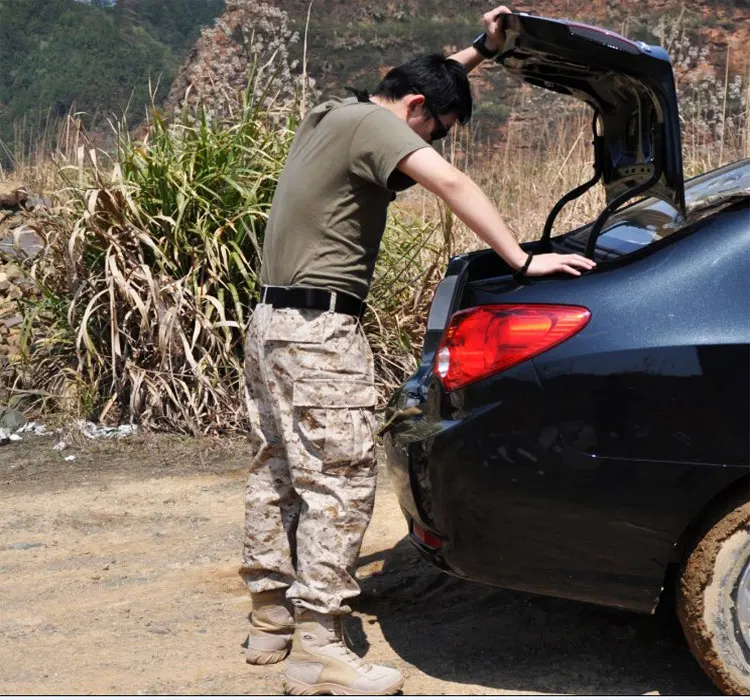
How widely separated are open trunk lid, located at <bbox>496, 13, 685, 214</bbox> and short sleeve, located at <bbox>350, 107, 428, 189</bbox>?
0.44m

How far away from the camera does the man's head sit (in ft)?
11.3

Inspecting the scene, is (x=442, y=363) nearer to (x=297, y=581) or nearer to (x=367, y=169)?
(x=367, y=169)

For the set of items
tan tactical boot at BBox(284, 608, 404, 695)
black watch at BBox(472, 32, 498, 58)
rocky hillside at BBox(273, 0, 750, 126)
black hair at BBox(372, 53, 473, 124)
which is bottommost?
tan tactical boot at BBox(284, 608, 404, 695)

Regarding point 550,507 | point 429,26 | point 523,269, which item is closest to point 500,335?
point 523,269

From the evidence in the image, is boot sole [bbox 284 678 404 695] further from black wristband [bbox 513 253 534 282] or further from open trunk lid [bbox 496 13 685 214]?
open trunk lid [bbox 496 13 685 214]

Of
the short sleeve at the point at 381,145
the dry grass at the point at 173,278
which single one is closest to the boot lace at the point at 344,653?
the short sleeve at the point at 381,145

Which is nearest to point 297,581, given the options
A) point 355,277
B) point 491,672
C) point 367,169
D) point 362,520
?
point 362,520

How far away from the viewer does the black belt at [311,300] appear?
11.4ft

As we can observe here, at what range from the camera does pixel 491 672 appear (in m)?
3.59

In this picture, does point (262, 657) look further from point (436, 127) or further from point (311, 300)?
point (436, 127)

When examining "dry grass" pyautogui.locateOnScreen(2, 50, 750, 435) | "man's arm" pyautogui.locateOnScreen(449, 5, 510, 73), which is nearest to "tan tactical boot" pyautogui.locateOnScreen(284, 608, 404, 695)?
"man's arm" pyautogui.locateOnScreen(449, 5, 510, 73)

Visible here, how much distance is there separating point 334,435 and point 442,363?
0.40 meters

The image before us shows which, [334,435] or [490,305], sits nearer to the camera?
[490,305]

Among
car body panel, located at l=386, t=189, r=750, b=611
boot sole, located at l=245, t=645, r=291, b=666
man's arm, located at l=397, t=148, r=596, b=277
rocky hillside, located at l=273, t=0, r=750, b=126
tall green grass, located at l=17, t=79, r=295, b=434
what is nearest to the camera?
car body panel, located at l=386, t=189, r=750, b=611
